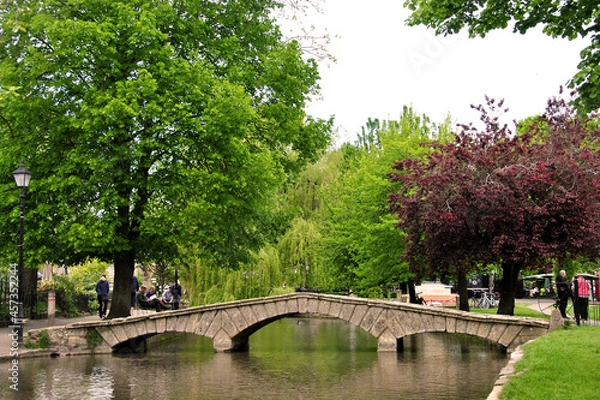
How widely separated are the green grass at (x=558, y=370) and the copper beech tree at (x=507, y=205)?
214 inches

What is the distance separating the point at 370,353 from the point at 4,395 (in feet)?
35.0

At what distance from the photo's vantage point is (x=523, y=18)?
1232 cm

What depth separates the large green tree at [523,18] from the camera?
11.2 metres

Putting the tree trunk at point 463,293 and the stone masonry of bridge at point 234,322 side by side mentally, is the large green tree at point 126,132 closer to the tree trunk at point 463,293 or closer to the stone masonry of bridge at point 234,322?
the stone masonry of bridge at point 234,322

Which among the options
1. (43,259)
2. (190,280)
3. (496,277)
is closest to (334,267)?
(190,280)

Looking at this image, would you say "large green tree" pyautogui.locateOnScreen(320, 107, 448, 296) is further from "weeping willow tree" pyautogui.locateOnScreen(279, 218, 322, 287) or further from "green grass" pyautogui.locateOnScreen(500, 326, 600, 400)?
"green grass" pyautogui.locateOnScreen(500, 326, 600, 400)

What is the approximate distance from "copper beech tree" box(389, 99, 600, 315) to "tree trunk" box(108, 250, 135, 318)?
877cm

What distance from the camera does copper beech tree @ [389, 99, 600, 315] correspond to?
2091 centimetres

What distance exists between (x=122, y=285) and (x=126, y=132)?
202 inches

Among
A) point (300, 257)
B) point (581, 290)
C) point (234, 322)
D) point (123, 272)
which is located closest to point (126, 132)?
point (123, 272)

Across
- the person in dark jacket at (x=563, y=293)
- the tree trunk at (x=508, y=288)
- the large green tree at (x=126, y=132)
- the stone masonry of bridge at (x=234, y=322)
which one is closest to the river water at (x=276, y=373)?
the stone masonry of bridge at (x=234, y=322)

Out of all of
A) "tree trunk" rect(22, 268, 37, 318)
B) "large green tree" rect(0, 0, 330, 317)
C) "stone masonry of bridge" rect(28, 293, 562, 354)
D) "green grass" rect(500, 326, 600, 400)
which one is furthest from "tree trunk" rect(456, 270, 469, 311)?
"tree trunk" rect(22, 268, 37, 318)

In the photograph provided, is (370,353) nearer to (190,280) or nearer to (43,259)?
(43,259)

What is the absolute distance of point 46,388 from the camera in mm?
14836
